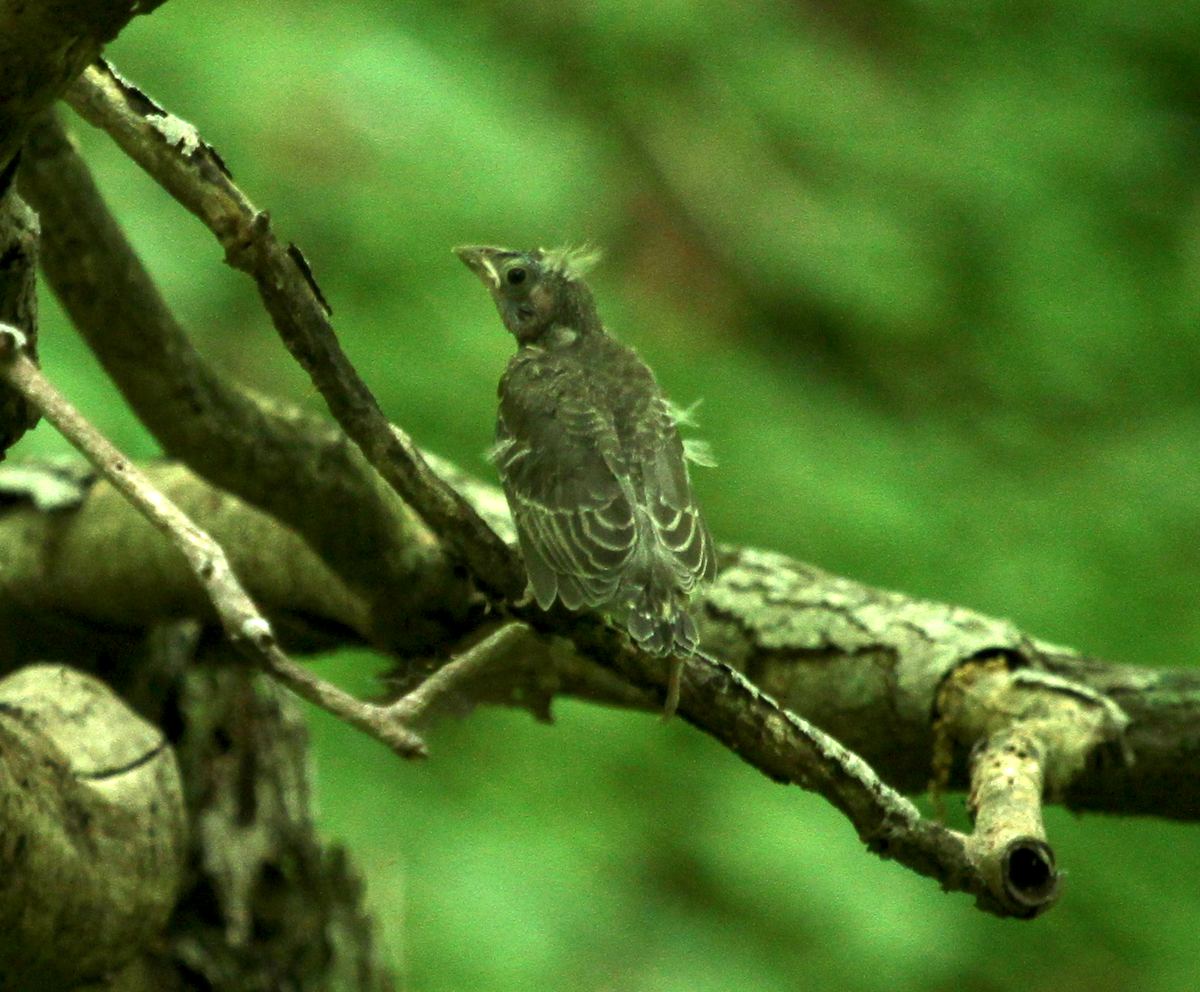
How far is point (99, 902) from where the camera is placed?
7.80 ft

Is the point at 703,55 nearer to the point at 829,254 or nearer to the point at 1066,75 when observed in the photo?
the point at 829,254

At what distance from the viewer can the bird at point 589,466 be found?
238cm

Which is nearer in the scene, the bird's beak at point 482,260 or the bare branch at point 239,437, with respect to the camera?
the bare branch at point 239,437

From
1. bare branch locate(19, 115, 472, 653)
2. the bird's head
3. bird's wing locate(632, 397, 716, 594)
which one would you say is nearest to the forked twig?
bird's wing locate(632, 397, 716, 594)

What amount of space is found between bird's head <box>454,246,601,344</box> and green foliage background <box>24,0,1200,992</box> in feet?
1.75

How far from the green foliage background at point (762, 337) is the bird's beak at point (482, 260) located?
1.74ft

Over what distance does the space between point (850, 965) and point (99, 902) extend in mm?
2041

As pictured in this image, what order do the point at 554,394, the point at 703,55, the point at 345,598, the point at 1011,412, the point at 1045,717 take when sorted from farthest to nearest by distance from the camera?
the point at 703,55 → the point at 1011,412 → the point at 345,598 → the point at 554,394 → the point at 1045,717

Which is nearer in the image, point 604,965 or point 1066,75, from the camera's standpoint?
point 604,965

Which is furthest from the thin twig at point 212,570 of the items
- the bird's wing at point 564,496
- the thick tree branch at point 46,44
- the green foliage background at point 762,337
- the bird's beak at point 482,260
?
the green foliage background at point 762,337

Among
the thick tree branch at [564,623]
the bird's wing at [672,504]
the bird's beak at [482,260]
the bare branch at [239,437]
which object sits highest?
the bird's beak at [482,260]

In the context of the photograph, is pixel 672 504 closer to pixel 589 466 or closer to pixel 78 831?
pixel 589 466

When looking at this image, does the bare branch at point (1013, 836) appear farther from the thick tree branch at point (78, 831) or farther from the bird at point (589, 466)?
the thick tree branch at point (78, 831)

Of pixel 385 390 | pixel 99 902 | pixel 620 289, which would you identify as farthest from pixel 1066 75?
pixel 99 902
